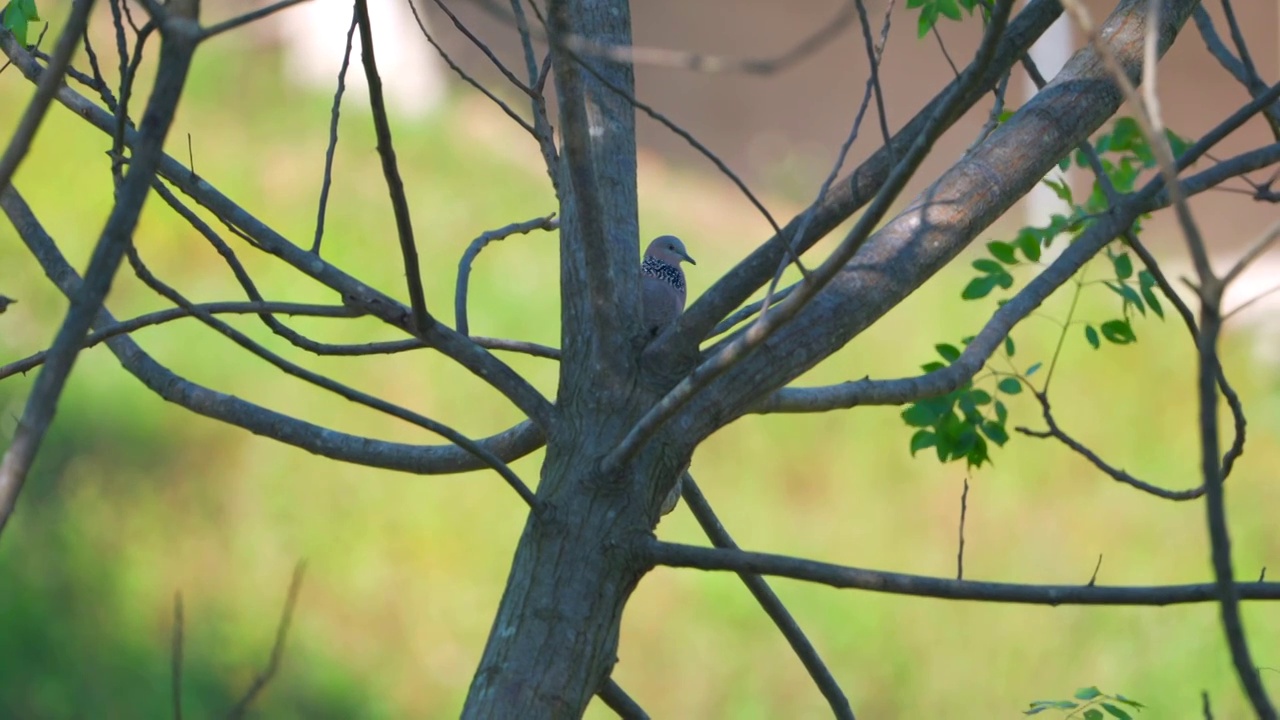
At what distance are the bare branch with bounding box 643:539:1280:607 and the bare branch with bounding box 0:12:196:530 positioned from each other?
1.76 ft

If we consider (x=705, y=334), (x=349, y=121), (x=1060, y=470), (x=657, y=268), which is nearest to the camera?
(x=705, y=334)

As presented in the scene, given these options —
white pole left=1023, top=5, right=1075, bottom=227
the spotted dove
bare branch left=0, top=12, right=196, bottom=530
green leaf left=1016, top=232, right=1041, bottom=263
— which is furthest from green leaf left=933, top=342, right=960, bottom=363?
white pole left=1023, top=5, right=1075, bottom=227

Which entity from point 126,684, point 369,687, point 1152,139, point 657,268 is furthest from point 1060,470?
point 1152,139

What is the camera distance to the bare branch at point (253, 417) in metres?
1.30

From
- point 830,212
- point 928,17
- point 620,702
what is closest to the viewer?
point 830,212

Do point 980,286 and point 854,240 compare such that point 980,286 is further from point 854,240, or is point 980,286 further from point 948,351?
point 854,240

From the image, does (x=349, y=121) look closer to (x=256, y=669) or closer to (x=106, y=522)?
(x=106, y=522)

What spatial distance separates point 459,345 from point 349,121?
4.89 meters

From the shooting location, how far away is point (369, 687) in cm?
388

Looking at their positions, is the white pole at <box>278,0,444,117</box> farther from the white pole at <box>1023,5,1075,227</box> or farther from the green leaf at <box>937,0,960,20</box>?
the green leaf at <box>937,0,960,20</box>

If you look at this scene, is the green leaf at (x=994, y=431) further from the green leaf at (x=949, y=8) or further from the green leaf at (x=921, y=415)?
the green leaf at (x=949, y=8)

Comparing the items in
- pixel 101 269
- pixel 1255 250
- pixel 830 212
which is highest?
pixel 830 212

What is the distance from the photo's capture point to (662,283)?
204 cm

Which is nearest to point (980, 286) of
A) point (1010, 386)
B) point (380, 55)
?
point (1010, 386)
